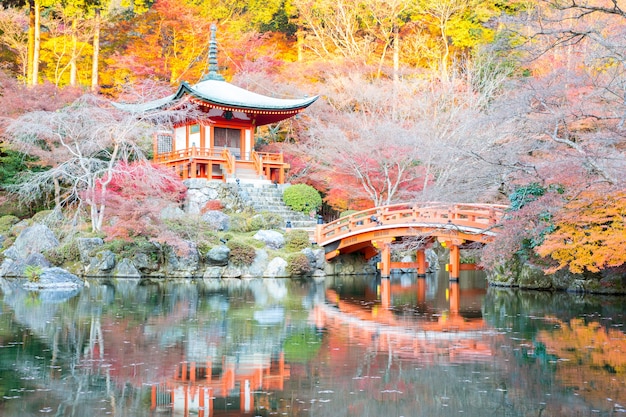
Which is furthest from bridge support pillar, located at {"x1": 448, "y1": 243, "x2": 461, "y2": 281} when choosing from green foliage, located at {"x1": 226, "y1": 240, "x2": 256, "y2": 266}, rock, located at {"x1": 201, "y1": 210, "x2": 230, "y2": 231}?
rock, located at {"x1": 201, "y1": 210, "x2": 230, "y2": 231}

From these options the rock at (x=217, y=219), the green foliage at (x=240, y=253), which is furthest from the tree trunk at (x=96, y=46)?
the green foliage at (x=240, y=253)

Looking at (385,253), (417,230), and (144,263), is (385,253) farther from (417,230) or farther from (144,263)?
(144,263)

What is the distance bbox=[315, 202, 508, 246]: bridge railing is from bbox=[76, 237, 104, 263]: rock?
628cm

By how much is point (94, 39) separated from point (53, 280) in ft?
55.4

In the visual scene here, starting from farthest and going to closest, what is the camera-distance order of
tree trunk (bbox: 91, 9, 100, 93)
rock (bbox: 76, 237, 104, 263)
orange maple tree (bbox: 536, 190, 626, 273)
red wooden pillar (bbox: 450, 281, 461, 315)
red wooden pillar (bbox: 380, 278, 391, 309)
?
1. tree trunk (bbox: 91, 9, 100, 93)
2. rock (bbox: 76, 237, 104, 263)
3. red wooden pillar (bbox: 380, 278, 391, 309)
4. orange maple tree (bbox: 536, 190, 626, 273)
5. red wooden pillar (bbox: 450, 281, 461, 315)

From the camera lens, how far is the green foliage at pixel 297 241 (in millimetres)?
22859

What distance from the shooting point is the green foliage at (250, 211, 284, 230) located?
79.2 feet

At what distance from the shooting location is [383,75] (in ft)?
111

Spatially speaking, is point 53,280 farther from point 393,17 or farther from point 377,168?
point 393,17

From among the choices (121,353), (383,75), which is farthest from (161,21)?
(121,353)

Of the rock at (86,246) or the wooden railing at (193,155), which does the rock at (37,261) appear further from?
the wooden railing at (193,155)

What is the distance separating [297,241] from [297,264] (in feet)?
2.85

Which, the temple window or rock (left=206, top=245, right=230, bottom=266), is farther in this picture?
the temple window

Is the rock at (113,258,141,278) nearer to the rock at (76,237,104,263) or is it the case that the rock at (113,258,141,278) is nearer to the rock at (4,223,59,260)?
the rock at (76,237,104,263)
